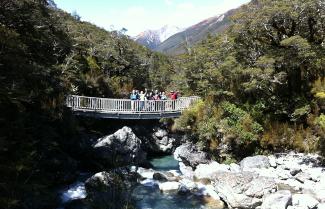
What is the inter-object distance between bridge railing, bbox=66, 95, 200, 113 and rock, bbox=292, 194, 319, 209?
1009 cm

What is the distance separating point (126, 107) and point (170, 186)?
23.0ft

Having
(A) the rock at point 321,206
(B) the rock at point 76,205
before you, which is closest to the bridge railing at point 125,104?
(B) the rock at point 76,205

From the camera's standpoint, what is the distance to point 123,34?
34.9 meters

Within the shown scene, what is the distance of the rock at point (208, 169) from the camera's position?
18.1m

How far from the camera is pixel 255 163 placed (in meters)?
17.5

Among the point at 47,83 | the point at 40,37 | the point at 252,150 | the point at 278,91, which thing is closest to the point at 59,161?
the point at 47,83

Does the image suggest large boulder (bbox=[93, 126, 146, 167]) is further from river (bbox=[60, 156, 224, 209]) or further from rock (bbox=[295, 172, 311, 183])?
rock (bbox=[295, 172, 311, 183])

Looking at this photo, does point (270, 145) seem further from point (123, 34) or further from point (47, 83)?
point (123, 34)

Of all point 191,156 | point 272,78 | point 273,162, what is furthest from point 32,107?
point 272,78

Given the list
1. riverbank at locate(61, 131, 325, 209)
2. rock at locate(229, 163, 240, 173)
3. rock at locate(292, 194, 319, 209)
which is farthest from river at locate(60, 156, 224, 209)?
rock at locate(292, 194, 319, 209)

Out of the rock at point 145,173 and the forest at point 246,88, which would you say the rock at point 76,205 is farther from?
the rock at point 145,173

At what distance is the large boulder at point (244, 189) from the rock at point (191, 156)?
16.2 feet

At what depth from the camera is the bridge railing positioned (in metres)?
22.3

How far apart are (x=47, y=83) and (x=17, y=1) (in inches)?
133
